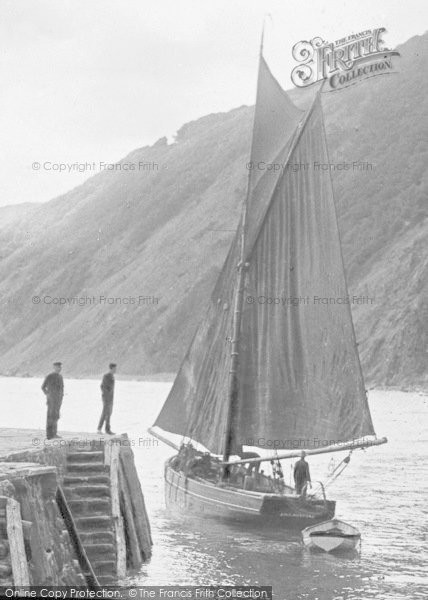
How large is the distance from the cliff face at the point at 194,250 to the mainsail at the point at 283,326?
59115mm

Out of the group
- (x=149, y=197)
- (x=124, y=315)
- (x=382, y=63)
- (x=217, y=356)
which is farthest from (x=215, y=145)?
(x=217, y=356)

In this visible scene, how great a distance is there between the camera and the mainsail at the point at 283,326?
27.7 metres

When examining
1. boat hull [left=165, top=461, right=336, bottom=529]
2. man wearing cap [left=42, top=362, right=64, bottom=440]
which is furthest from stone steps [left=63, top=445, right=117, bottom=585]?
boat hull [left=165, top=461, right=336, bottom=529]

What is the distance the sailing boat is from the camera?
89.2 feet

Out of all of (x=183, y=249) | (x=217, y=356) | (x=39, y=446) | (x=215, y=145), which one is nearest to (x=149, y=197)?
(x=215, y=145)

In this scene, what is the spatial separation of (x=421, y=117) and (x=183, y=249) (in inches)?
1226

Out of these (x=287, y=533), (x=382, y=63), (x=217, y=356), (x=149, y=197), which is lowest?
(x=287, y=533)

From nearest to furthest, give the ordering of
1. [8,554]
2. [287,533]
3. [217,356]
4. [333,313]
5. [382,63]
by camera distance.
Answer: [8,554] → [287,533] → [333,313] → [217,356] → [382,63]

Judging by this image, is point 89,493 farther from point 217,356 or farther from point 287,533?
point 217,356

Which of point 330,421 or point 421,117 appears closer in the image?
point 330,421

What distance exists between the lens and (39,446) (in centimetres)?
1875

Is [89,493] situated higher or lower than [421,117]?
lower

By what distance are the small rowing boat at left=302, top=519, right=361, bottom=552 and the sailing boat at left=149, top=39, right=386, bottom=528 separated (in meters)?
1.14

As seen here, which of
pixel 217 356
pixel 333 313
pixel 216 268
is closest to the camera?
pixel 333 313
